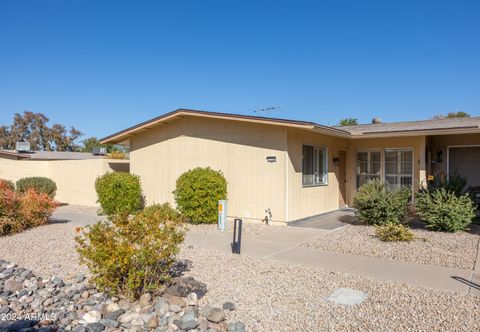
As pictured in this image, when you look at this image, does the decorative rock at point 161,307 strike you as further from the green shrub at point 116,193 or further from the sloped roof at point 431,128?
the sloped roof at point 431,128

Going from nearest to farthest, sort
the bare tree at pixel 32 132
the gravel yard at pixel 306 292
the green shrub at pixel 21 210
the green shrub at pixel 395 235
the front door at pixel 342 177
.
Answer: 1. the gravel yard at pixel 306 292
2. the green shrub at pixel 395 235
3. the green shrub at pixel 21 210
4. the front door at pixel 342 177
5. the bare tree at pixel 32 132

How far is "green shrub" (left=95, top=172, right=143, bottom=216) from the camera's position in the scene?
40.6 ft

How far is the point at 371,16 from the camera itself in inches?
524

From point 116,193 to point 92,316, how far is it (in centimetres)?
896

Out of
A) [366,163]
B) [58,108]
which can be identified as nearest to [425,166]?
[366,163]

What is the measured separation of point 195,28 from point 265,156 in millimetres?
8180

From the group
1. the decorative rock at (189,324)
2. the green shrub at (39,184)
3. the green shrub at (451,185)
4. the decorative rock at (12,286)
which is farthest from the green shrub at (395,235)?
the green shrub at (39,184)

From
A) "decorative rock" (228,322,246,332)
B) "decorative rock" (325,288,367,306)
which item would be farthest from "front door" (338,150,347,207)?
"decorative rock" (228,322,246,332)

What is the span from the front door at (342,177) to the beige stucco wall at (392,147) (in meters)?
0.18

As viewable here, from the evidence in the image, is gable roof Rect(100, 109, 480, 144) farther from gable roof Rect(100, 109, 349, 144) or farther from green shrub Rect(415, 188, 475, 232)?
green shrub Rect(415, 188, 475, 232)

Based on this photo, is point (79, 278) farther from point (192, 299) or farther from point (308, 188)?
point (308, 188)

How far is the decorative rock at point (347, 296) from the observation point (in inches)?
170

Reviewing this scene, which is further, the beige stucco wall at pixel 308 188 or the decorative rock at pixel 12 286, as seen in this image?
the beige stucco wall at pixel 308 188

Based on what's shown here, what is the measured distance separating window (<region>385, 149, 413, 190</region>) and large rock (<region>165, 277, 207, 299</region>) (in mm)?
9029
